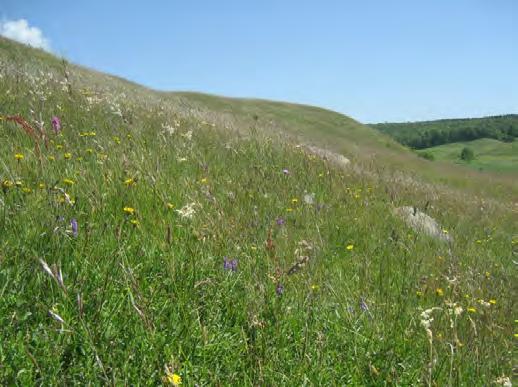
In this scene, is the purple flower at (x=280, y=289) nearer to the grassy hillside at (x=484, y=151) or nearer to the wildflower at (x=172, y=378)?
the wildflower at (x=172, y=378)

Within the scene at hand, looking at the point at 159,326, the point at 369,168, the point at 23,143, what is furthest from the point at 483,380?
the point at 369,168

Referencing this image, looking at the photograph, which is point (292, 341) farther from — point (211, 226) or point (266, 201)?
point (266, 201)

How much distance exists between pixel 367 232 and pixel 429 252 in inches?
25.3

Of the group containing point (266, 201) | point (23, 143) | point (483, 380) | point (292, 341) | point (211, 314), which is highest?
point (23, 143)

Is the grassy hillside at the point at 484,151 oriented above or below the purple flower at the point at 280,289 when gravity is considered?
above

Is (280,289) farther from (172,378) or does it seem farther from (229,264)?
(172,378)

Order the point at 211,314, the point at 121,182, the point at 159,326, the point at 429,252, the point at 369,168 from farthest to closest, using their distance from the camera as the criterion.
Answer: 1. the point at 369,168
2. the point at 429,252
3. the point at 121,182
4. the point at 211,314
5. the point at 159,326

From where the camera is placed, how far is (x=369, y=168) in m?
9.67

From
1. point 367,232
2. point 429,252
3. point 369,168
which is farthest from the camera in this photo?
point 369,168

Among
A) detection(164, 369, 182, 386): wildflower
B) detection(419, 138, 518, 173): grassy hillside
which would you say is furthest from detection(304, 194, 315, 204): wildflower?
detection(419, 138, 518, 173): grassy hillside

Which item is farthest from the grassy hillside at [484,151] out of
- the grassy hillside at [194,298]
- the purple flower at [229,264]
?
the purple flower at [229,264]

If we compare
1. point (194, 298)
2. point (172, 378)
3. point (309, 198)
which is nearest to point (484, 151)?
point (309, 198)

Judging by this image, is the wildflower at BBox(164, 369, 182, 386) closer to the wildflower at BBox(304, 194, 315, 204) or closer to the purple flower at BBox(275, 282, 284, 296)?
the purple flower at BBox(275, 282, 284, 296)

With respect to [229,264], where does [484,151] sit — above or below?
above
